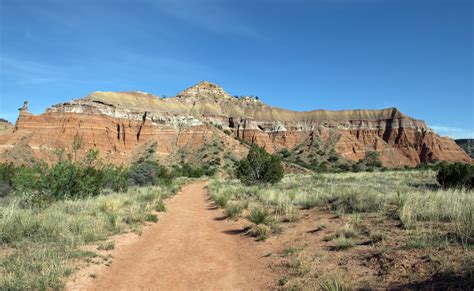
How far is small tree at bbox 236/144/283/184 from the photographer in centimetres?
2933

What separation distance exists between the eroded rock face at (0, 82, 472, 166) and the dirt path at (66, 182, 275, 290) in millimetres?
66006

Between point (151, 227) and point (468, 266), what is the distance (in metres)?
10.1

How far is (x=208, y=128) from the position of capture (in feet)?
310

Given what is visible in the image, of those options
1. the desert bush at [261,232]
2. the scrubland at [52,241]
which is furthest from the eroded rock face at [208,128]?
the desert bush at [261,232]

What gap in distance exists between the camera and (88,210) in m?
12.9

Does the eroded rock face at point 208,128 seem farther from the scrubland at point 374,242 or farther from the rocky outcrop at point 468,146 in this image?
the scrubland at point 374,242

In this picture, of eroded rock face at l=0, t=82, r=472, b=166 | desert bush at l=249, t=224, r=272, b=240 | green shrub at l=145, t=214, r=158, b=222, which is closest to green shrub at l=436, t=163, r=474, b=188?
desert bush at l=249, t=224, r=272, b=240

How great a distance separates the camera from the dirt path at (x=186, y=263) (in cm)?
646

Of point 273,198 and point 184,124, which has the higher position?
point 184,124

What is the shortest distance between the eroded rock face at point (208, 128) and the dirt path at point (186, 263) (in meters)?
66.0

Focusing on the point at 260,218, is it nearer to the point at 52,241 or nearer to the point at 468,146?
the point at 52,241

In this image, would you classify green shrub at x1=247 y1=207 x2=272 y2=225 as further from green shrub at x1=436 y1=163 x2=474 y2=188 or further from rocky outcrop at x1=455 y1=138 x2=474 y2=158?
rocky outcrop at x1=455 y1=138 x2=474 y2=158

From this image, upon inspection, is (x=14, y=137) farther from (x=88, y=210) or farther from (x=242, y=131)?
(x=88, y=210)

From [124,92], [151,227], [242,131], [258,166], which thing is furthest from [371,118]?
[151,227]
